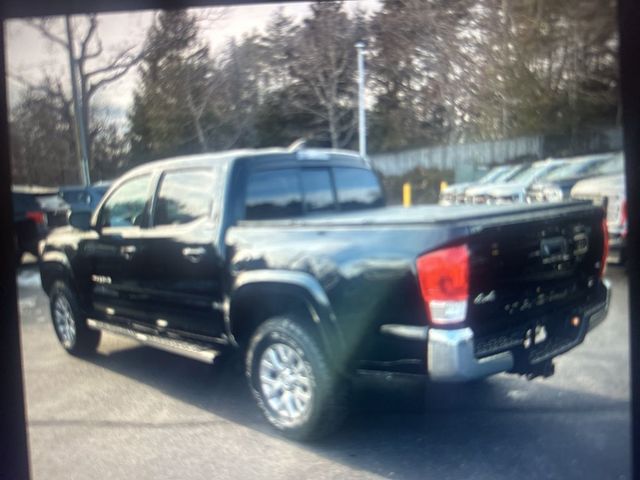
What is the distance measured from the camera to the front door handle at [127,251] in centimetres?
369

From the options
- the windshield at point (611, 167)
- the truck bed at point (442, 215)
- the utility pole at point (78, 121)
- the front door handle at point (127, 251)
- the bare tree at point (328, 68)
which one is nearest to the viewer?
the truck bed at point (442, 215)

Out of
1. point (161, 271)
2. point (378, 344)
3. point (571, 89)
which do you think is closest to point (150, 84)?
point (161, 271)

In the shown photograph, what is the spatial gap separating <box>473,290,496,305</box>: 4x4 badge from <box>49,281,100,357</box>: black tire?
2.89 metres

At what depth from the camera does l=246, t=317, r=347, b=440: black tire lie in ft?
9.53

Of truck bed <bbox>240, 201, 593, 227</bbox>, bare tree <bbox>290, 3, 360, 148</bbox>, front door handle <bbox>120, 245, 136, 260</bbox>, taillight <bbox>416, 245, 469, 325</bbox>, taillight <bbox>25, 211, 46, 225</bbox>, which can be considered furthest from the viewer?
front door handle <bbox>120, 245, 136, 260</bbox>

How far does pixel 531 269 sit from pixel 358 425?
128 cm

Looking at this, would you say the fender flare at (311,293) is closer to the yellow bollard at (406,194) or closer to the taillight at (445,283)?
the taillight at (445,283)

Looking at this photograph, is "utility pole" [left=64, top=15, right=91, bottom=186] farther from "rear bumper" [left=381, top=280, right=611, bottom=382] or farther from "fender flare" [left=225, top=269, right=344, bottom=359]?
"rear bumper" [left=381, top=280, right=611, bottom=382]

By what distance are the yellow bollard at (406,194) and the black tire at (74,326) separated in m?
2.47

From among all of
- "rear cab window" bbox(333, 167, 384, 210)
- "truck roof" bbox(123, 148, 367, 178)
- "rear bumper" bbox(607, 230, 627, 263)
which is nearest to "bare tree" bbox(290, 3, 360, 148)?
"truck roof" bbox(123, 148, 367, 178)

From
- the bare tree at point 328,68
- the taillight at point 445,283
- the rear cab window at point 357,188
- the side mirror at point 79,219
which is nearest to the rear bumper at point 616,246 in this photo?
the taillight at point 445,283

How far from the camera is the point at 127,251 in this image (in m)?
3.72

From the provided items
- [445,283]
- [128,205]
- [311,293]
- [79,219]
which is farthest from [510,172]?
[79,219]

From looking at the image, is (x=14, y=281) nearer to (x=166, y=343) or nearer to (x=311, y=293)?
(x=166, y=343)
